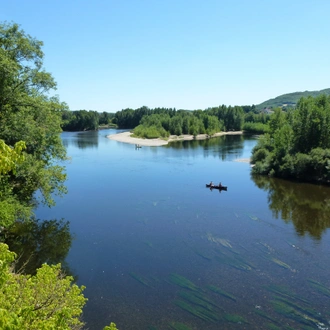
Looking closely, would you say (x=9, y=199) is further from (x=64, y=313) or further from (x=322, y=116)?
(x=322, y=116)

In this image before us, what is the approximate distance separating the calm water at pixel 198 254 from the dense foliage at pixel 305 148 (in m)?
5.37

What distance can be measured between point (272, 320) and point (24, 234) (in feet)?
58.5

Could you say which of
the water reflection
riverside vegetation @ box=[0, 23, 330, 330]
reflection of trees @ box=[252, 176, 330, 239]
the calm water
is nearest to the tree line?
the water reflection

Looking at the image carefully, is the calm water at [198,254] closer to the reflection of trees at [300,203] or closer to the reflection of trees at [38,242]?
the reflection of trees at [300,203]

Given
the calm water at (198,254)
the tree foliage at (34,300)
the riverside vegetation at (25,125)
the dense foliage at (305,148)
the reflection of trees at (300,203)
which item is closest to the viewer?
the tree foliage at (34,300)

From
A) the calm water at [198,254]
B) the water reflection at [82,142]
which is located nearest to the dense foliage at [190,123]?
the water reflection at [82,142]

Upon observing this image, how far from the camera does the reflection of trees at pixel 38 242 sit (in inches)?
771

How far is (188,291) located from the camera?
16875mm

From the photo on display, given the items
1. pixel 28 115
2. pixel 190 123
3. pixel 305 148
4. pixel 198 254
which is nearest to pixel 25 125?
pixel 28 115

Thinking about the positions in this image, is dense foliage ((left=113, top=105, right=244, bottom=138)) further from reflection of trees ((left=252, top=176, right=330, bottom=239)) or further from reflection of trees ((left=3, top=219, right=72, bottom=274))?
reflection of trees ((left=3, top=219, right=72, bottom=274))

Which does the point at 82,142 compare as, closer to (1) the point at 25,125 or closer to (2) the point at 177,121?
(2) the point at 177,121

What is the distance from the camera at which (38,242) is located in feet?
73.5

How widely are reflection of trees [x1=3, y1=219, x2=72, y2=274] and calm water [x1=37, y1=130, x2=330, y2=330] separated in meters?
0.77

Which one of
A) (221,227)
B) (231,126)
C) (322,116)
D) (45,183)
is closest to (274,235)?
(221,227)
